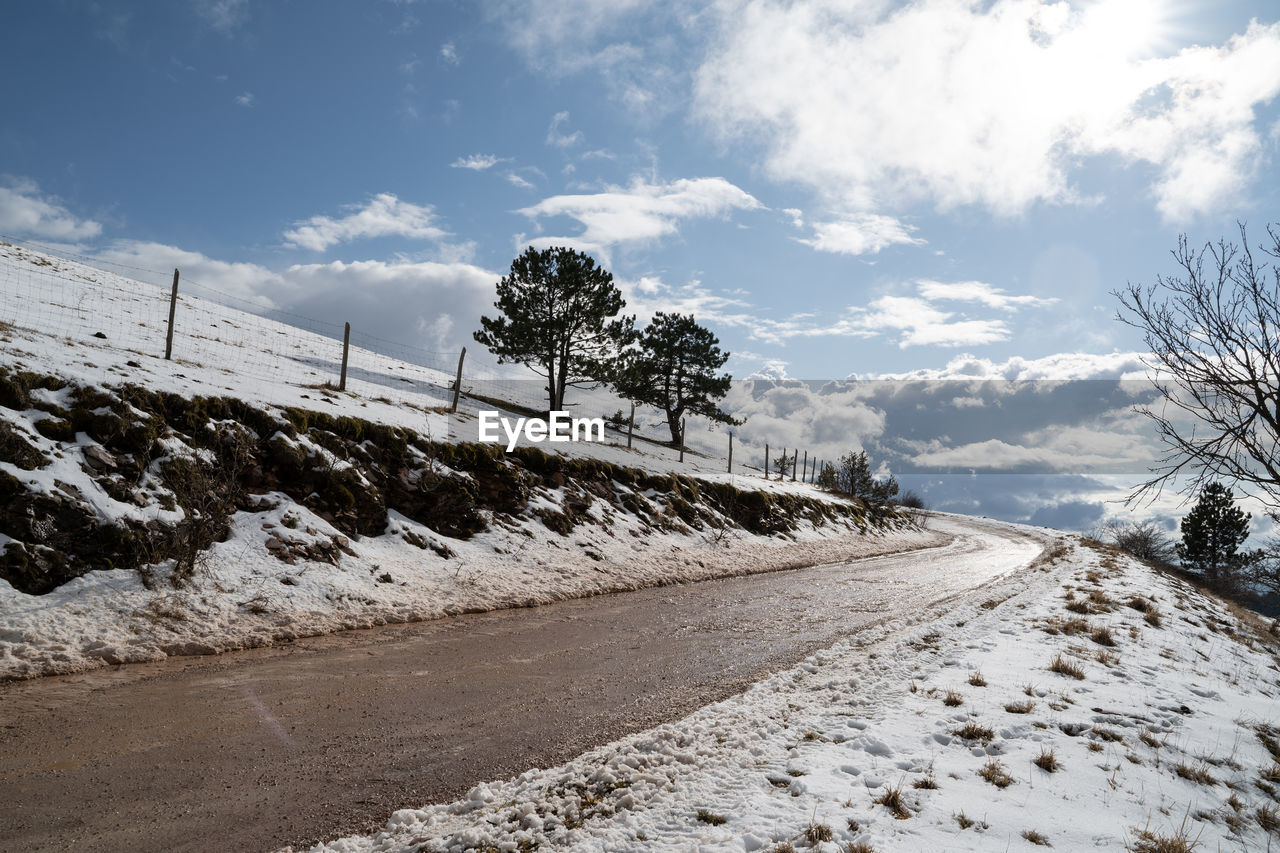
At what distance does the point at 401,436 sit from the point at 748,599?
8539 mm

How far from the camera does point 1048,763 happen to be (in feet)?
15.8

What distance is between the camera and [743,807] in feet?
13.3

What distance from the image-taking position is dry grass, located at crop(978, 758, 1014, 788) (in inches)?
179

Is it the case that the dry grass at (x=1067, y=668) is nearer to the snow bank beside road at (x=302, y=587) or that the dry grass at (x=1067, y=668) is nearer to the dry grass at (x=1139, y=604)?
the dry grass at (x=1139, y=604)

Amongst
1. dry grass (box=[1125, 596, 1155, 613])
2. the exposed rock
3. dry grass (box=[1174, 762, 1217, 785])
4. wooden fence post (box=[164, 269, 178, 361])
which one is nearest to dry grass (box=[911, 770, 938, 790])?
dry grass (box=[1174, 762, 1217, 785])

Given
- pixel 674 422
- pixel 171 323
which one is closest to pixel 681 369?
pixel 674 422

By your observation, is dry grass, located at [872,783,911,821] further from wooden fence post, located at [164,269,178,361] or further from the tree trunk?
the tree trunk

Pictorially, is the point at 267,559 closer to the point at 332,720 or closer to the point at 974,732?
the point at 332,720

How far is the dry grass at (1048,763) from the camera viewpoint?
4789 millimetres

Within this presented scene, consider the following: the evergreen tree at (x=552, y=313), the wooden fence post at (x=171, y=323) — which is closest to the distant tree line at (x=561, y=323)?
the evergreen tree at (x=552, y=313)

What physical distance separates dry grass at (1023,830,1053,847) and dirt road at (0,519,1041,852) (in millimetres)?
3230

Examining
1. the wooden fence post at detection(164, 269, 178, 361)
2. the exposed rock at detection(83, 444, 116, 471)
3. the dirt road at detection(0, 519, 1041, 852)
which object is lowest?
the dirt road at detection(0, 519, 1041, 852)

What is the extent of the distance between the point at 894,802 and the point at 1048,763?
5.47 feet

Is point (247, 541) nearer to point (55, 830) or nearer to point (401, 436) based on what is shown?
point (401, 436)
